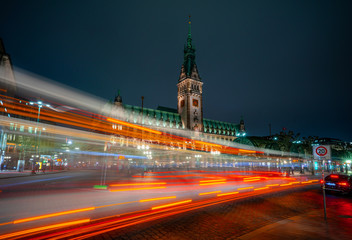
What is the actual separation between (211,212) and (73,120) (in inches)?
878

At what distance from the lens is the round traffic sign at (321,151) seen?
9.82m

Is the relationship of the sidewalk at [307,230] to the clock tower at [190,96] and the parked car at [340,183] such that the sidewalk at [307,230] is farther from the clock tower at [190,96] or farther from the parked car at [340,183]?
the clock tower at [190,96]

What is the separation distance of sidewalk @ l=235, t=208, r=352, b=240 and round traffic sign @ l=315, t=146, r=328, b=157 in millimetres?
2690

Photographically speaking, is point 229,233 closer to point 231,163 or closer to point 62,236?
point 62,236

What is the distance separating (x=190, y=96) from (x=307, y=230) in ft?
419

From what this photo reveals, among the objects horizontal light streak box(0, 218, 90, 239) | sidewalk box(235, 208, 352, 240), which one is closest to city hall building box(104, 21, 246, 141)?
horizontal light streak box(0, 218, 90, 239)

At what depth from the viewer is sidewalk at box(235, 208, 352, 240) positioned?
6.52 m

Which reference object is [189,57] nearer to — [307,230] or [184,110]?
[184,110]

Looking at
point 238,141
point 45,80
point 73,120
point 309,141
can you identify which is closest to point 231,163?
point 238,141

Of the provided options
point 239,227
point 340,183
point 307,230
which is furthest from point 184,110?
point 307,230

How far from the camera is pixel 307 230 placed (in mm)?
7145

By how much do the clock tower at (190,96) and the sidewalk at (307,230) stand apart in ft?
403

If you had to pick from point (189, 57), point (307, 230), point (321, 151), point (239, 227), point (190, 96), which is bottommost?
point (239, 227)

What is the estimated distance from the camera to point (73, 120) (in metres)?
26.7
